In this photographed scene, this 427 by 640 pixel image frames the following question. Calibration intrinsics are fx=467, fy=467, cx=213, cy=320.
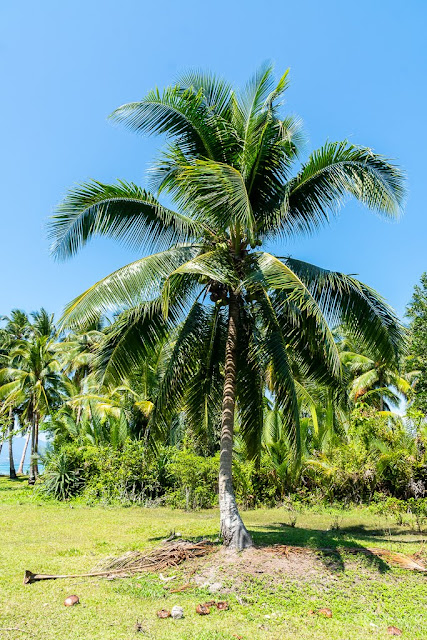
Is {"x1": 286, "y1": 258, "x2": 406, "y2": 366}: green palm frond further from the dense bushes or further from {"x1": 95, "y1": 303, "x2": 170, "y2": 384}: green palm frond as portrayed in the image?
the dense bushes

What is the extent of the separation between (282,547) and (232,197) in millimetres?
5497

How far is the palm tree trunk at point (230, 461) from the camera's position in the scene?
7.34 metres

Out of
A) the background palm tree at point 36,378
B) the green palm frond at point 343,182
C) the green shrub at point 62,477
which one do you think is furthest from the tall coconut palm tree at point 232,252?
the background palm tree at point 36,378

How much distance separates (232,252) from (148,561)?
5.22 meters

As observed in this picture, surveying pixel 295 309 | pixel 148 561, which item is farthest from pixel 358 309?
pixel 148 561

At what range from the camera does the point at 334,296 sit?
8.34 m

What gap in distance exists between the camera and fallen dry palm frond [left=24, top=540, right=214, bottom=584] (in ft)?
22.5

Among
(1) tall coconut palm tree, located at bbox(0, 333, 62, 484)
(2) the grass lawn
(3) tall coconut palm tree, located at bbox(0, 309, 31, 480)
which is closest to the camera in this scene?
(2) the grass lawn

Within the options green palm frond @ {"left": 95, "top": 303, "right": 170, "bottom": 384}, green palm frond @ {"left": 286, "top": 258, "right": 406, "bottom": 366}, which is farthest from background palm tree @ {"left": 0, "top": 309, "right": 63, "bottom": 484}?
green palm frond @ {"left": 286, "top": 258, "right": 406, "bottom": 366}

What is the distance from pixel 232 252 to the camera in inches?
326

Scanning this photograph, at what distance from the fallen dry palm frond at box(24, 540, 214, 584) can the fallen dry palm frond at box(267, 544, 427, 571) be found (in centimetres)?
120

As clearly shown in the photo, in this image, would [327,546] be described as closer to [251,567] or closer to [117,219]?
[251,567]

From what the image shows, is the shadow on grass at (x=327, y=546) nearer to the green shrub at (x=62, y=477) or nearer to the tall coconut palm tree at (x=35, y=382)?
the green shrub at (x=62, y=477)

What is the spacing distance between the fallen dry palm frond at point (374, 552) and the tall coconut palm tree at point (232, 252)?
23.9 inches
